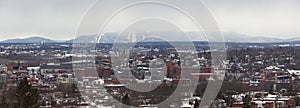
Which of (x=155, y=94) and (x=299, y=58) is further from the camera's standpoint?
(x=299, y=58)

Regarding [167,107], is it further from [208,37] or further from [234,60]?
[234,60]

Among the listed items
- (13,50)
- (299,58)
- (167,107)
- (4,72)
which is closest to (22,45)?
(13,50)

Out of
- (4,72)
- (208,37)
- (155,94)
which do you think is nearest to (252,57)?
(4,72)

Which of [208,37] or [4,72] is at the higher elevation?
[208,37]

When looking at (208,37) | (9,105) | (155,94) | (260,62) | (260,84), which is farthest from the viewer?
(260,62)

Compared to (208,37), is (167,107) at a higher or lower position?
lower

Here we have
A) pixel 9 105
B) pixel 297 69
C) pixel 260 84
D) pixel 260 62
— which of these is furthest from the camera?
pixel 260 62

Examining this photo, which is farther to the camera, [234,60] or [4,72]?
[234,60]

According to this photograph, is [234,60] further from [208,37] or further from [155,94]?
[208,37]

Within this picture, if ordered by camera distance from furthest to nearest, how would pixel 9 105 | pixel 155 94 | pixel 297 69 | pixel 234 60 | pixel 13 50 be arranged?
1. pixel 13 50
2. pixel 234 60
3. pixel 297 69
4. pixel 155 94
5. pixel 9 105
